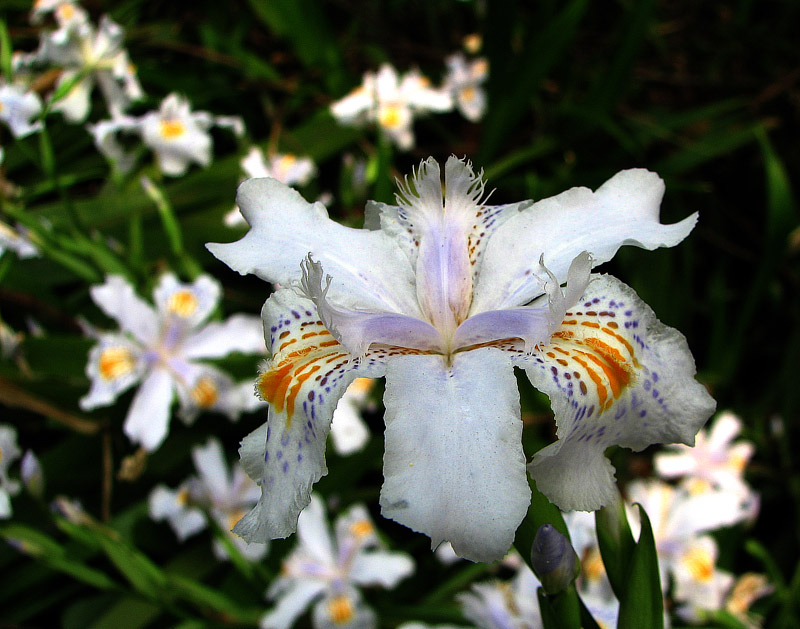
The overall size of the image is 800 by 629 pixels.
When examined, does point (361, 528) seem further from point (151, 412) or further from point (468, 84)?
point (468, 84)

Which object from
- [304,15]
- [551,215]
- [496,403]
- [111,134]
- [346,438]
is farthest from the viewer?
[304,15]

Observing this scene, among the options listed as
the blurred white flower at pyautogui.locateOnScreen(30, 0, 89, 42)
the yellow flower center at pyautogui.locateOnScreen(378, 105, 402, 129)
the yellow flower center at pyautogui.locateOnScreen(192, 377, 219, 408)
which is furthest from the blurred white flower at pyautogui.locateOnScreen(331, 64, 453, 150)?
the yellow flower center at pyautogui.locateOnScreen(192, 377, 219, 408)

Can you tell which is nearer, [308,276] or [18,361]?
[308,276]

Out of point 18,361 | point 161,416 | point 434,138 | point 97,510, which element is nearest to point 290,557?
point 161,416

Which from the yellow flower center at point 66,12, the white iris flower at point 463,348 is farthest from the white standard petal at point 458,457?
the yellow flower center at point 66,12

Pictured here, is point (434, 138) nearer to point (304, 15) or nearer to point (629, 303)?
point (304, 15)

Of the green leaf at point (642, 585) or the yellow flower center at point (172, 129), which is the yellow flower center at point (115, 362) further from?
the green leaf at point (642, 585)
